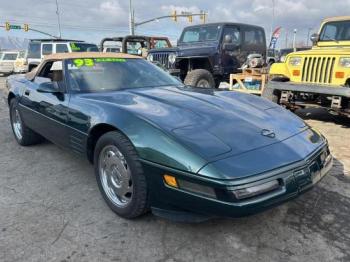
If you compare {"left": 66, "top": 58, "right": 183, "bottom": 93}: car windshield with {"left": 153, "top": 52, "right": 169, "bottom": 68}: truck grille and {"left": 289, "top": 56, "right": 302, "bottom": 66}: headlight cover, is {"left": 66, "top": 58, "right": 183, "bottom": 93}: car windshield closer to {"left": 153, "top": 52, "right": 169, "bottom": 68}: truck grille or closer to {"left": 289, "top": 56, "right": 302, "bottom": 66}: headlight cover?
{"left": 289, "top": 56, "right": 302, "bottom": 66}: headlight cover

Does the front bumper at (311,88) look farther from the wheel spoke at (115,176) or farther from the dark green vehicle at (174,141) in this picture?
the wheel spoke at (115,176)

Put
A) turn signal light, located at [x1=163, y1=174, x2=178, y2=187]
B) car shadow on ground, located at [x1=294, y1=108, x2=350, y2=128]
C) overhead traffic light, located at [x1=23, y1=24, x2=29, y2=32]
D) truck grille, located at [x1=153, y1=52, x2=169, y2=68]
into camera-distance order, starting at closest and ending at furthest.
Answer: turn signal light, located at [x1=163, y1=174, x2=178, y2=187], car shadow on ground, located at [x1=294, y1=108, x2=350, y2=128], truck grille, located at [x1=153, y1=52, x2=169, y2=68], overhead traffic light, located at [x1=23, y1=24, x2=29, y2=32]

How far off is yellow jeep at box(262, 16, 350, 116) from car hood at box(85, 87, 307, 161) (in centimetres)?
303

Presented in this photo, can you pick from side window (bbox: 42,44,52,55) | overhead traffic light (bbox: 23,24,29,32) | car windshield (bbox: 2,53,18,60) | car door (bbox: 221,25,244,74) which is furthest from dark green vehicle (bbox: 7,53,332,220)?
overhead traffic light (bbox: 23,24,29,32)

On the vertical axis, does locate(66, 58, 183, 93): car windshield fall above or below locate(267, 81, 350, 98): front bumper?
above

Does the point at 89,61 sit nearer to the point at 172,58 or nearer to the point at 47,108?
the point at 47,108

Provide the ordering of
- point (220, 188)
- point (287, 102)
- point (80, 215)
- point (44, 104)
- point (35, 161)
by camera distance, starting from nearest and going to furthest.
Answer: point (220, 188)
point (80, 215)
point (44, 104)
point (35, 161)
point (287, 102)

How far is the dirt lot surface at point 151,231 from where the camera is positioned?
8.11 feet

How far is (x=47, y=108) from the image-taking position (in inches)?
154

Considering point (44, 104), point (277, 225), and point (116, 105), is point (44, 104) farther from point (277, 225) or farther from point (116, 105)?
point (277, 225)

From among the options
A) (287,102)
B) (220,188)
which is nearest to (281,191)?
(220,188)

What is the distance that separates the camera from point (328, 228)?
2773mm

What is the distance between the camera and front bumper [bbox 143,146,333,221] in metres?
2.25

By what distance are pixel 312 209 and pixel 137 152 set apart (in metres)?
1.64
